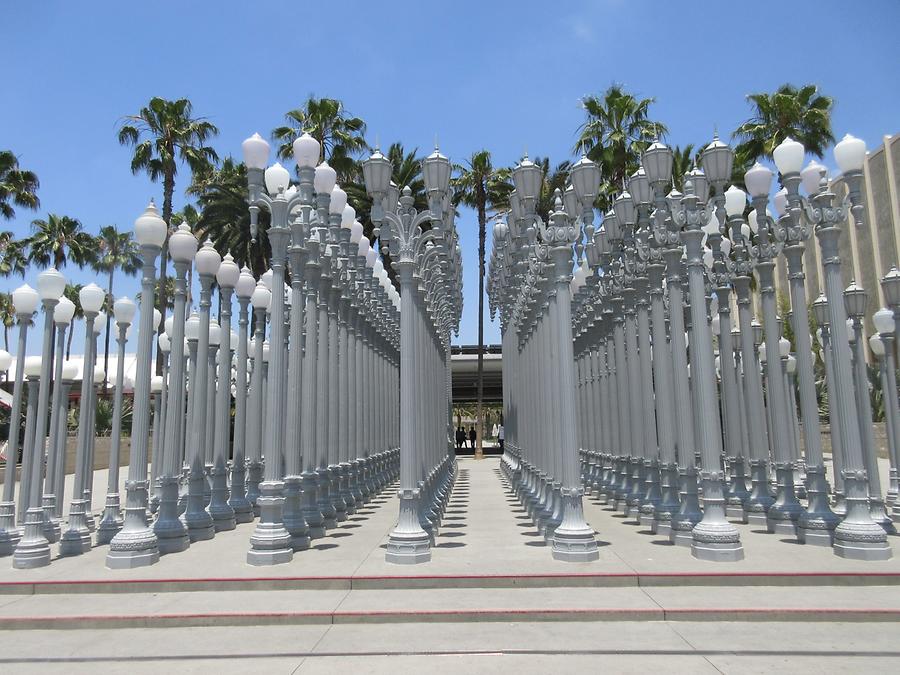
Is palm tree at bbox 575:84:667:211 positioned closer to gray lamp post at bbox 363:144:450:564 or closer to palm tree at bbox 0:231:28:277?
gray lamp post at bbox 363:144:450:564

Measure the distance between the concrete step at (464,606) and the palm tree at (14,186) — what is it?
31038 mm

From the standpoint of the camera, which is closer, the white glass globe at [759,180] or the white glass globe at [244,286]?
the white glass globe at [759,180]

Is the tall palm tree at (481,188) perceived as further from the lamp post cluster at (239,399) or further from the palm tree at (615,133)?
the lamp post cluster at (239,399)

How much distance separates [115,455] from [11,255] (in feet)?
125

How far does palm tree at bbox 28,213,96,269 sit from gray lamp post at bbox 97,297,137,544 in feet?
124

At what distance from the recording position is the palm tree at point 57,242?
45625 mm

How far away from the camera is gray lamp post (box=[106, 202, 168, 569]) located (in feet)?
30.4

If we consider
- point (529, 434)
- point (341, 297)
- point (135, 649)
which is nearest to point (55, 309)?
point (341, 297)

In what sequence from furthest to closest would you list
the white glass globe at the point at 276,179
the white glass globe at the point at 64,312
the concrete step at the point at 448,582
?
the white glass globe at the point at 64,312 < the white glass globe at the point at 276,179 < the concrete step at the point at 448,582

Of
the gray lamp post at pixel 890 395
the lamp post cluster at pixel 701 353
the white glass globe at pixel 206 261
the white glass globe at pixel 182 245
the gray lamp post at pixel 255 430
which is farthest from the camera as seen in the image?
the gray lamp post at pixel 255 430

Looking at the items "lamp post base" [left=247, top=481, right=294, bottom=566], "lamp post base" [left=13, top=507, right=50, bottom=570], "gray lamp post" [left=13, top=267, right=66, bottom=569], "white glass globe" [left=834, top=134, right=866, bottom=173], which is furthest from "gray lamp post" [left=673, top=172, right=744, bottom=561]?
"gray lamp post" [left=13, top=267, right=66, bottom=569]

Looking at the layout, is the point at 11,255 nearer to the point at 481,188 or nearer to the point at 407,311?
the point at 481,188

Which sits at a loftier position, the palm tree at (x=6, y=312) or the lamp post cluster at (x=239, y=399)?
the palm tree at (x=6, y=312)

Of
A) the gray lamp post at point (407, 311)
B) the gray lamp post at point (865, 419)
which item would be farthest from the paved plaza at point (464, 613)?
the gray lamp post at point (865, 419)
